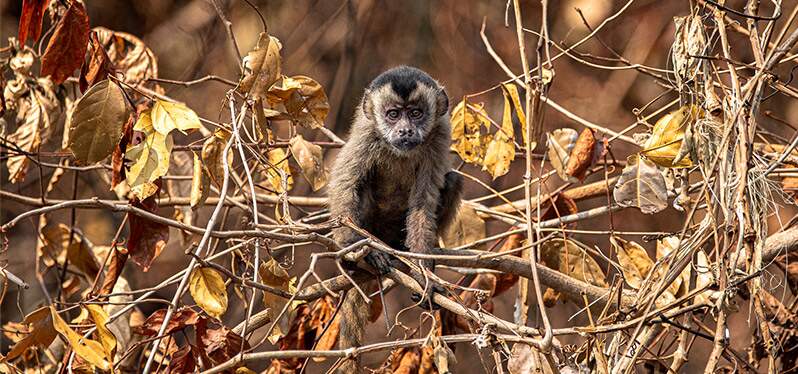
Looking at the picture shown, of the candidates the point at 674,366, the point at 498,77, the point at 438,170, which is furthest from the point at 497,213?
the point at 498,77

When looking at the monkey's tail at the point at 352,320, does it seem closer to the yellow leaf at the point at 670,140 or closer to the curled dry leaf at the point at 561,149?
the curled dry leaf at the point at 561,149

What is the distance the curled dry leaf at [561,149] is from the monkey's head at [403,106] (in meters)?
0.68

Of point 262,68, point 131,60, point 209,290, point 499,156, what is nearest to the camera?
point 209,290

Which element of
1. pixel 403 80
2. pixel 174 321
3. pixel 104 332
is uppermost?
pixel 403 80

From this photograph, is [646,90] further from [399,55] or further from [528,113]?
[528,113]

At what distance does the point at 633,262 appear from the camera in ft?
13.1

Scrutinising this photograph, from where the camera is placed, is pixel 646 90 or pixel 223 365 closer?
pixel 223 365

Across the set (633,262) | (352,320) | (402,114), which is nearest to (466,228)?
(402,114)

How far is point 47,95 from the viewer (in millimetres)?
4688

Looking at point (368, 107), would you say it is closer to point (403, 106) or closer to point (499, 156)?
point (403, 106)

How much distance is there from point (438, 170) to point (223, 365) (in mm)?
1897

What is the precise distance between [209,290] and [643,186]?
1.65m

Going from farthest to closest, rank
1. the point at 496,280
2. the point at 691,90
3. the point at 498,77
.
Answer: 1. the point at 498,77
2. the point at 496,280
3. the point at 691,90

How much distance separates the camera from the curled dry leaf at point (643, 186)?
3.65 m
